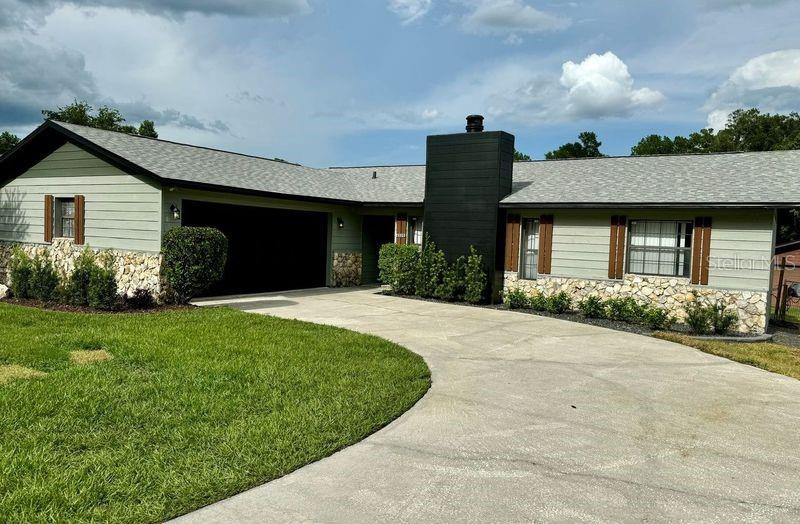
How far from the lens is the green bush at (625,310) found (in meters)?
11.3

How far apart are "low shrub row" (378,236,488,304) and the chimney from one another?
0.80 ft

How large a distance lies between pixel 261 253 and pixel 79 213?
4.34 m

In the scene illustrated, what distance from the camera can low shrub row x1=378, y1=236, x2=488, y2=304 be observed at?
44.0ft

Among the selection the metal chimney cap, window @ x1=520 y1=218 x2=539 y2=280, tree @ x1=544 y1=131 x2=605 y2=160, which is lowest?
window @ x1=520 y1=218 x2=539 y2=280

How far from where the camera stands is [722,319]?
34.1 feet

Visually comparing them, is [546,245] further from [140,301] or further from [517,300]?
[140,301]

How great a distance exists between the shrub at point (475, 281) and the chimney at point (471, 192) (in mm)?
174

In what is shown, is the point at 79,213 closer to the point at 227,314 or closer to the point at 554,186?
the point at 227,314

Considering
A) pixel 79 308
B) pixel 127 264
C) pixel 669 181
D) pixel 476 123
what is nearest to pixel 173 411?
pixel 79 308

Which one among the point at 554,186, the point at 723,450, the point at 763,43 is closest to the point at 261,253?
the point at 554,186

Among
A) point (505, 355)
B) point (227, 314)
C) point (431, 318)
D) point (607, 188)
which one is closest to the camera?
point (505, 355)

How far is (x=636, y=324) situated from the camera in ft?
36.8

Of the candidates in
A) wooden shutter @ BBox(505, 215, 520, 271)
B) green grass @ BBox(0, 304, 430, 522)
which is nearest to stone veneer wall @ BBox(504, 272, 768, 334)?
wooden shutter @ BBox(505, 215, 520, 271)

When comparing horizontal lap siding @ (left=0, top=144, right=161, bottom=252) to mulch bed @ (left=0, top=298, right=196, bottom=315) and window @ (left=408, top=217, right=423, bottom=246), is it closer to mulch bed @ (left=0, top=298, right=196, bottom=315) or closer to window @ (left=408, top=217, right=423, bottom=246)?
mulch bed @ (left=0, top=298, right=196, bottom=315)
